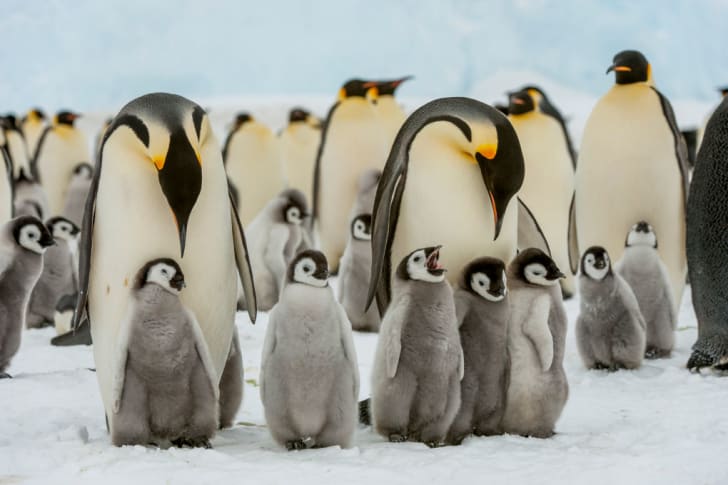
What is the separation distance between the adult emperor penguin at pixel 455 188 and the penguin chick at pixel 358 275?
2.05 meters

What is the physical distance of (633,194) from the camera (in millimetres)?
5766

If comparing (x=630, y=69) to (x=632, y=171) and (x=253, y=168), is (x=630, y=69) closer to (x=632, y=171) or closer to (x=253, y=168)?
(x=632, y=171)

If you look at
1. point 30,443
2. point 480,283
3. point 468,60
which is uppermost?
point 468,60

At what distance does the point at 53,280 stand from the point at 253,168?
4.29 meters

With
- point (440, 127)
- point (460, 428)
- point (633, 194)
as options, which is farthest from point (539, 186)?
point (460, 428)

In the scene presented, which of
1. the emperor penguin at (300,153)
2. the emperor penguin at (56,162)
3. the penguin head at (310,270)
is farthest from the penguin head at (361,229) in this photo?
the emperor penguin at (56,162)

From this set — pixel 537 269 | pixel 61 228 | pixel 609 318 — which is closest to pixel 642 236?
pixel 609 318

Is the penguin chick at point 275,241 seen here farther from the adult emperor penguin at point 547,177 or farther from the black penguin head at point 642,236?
the black penguin head at point 642,236

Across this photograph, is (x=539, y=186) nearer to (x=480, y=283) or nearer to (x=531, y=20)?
(x=480, y=283)

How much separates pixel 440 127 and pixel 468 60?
64.5 ft

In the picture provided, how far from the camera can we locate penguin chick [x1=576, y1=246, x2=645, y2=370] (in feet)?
15.0

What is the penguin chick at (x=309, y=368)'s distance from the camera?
3.03 metres

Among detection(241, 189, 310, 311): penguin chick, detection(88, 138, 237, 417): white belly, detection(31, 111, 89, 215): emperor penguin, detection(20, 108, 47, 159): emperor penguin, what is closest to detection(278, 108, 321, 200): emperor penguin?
detection(31, 111, 89, 215): emperor penguin

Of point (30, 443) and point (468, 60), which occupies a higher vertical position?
point (468, 60)
